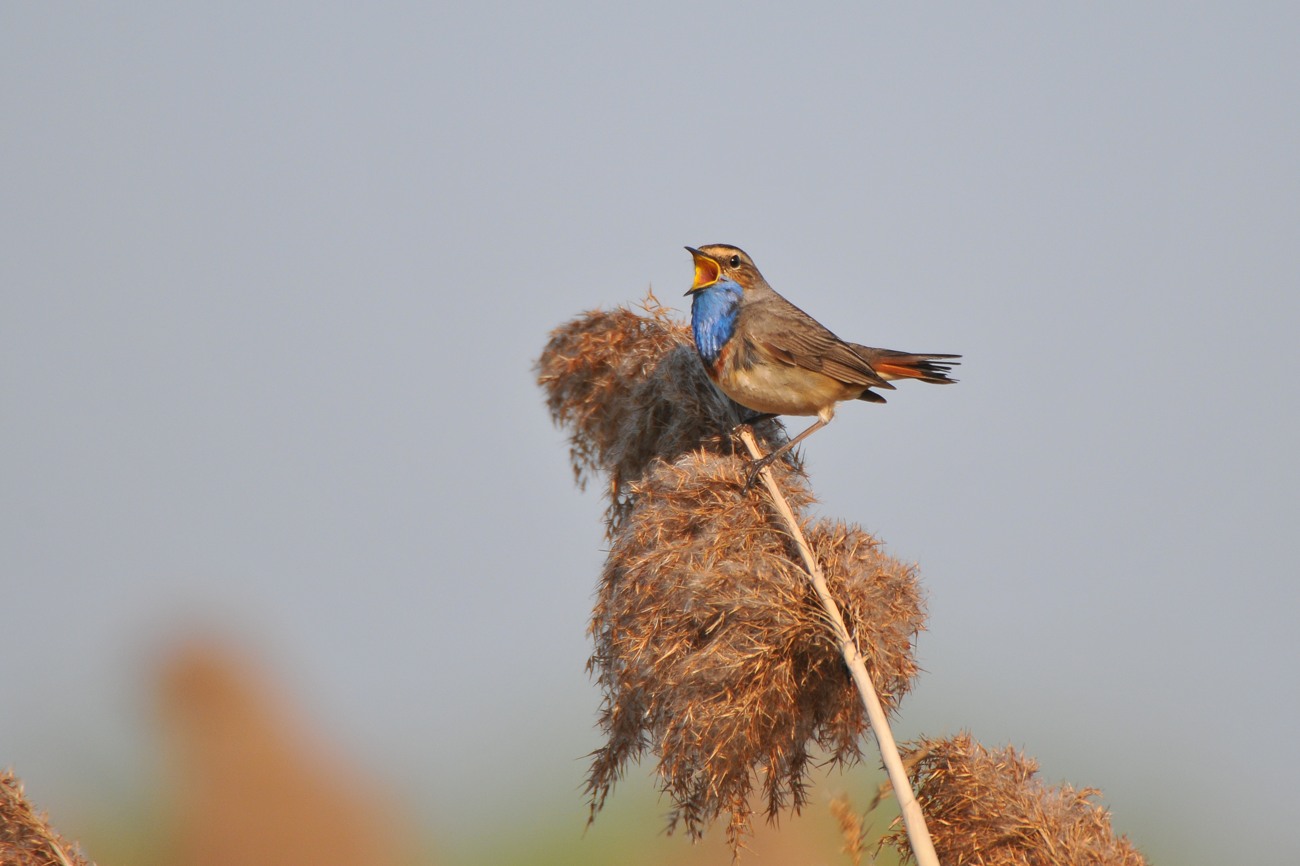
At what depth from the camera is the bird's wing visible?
15.7ft

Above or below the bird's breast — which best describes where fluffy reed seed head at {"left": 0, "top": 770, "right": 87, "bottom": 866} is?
below

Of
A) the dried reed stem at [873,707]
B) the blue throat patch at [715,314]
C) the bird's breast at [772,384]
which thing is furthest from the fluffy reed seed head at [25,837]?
the blue throat patch at [715,314]

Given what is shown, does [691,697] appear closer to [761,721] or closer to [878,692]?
[761,721]

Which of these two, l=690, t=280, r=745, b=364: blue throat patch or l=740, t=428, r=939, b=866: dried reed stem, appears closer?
l=740, t=428, r=939, b=866: dried reed stem

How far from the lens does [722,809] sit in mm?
2674

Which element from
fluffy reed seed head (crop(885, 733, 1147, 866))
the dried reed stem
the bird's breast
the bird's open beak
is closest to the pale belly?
the bird's breast

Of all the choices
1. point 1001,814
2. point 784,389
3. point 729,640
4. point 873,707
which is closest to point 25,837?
point 729,640

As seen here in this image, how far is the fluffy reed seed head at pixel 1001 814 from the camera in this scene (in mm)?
2418

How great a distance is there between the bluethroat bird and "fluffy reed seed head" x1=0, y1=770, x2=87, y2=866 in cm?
273

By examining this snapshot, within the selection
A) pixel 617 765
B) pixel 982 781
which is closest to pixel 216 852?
pixel 617 765

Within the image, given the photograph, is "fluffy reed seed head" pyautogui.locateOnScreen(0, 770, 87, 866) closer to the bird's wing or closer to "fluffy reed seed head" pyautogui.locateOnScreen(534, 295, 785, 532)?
"fluffy reed seed head" pyautogui.locateOnScreen(534, 295, 785, 532)

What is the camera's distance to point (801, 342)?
194 inches

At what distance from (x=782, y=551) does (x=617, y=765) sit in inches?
29.8

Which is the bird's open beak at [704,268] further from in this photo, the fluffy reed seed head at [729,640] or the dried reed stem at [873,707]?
the dried reed stem at [873,707]
